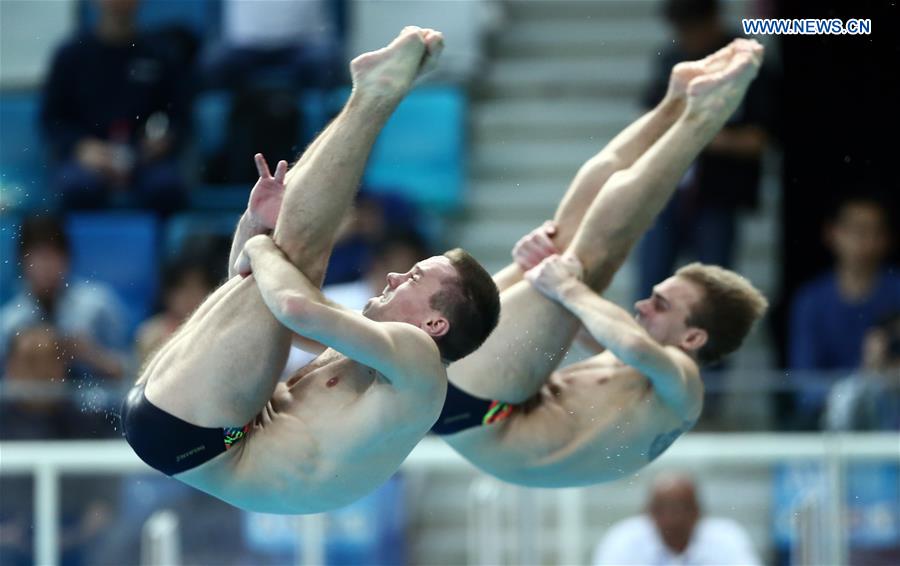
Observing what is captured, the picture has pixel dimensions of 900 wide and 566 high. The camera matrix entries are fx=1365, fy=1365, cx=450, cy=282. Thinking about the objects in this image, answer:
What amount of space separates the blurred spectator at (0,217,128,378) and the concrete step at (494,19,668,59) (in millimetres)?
1767

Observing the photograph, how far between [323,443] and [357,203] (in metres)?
1.92

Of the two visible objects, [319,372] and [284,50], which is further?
[284,50]

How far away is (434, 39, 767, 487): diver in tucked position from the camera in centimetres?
339

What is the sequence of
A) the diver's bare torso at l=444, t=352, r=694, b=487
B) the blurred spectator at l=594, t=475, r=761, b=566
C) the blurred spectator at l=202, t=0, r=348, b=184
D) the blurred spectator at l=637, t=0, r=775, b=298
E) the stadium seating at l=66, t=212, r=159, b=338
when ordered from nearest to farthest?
1. the diver's bare torso at l=444, t=352, r=694, b=487
2. the blurred spectator at l=637, t=0, r=775, b=298
3. the blurred spectator at l=202, t=0, r=348, b=184
4. the blurred spectator at l=594, t=475, r=761, b=566
5. the stadium seating at l=66, t=212, r=159, b=338

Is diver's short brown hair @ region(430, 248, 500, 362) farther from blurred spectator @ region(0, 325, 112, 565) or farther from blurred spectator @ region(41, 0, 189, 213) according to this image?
blurred spectator @ region(0, 325, 112, 565)

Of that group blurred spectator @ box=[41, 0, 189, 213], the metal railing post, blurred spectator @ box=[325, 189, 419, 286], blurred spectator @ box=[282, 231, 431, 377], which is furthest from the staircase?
the metal railing post

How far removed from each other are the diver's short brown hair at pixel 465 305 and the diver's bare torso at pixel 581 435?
20.2 inches

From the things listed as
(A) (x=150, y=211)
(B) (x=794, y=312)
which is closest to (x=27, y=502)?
(A) (x=150, y=211)

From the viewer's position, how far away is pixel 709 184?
14.4ft

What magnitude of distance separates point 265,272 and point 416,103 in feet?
8.25

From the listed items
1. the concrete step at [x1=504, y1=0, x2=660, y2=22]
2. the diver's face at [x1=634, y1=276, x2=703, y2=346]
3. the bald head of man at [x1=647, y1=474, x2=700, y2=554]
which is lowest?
the bald head of man at [x1=647, y1=474, x2=700, y2=554]

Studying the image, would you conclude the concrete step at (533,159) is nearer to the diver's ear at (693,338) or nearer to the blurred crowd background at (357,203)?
the blurred crowd background at (357,203)

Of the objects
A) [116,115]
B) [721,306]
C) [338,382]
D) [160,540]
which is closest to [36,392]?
[160,540]

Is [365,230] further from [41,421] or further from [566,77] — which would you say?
[41,421]
